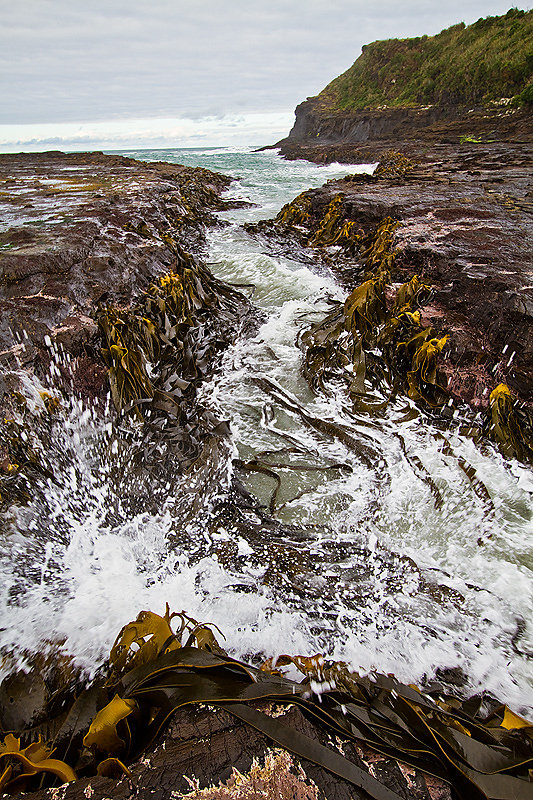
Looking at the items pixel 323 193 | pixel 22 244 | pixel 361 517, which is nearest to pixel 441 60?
pixel 323 193

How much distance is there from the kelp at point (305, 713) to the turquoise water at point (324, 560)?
20cm

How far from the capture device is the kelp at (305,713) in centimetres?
108

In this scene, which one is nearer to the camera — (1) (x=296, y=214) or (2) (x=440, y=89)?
(1) (x=296, y=214)

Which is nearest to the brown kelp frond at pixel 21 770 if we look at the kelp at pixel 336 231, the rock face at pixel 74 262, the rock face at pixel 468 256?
the rock face at pixel 74 262

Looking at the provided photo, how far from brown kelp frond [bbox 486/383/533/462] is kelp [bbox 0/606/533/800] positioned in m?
1.75

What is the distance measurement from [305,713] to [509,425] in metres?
2.53

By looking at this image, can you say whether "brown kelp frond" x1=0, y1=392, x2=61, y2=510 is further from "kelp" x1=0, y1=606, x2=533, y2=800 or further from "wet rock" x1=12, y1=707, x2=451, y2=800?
"wet rock" x1=12, y1=707, x2=451, y2=800

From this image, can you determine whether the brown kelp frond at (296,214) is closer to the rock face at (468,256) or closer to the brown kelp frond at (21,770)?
the rock face at (468,256)

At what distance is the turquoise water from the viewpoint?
1.77 m

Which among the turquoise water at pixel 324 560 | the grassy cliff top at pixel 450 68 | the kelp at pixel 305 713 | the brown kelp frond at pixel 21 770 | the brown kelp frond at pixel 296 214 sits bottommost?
the turquoise water at pixel 324 560

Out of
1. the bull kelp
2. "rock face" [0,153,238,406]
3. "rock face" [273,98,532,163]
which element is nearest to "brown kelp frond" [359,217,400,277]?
the bull kelp

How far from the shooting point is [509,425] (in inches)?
112

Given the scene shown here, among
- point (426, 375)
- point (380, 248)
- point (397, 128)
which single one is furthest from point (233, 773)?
point (397, 128)

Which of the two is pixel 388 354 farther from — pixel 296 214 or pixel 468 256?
pixel 296 214
